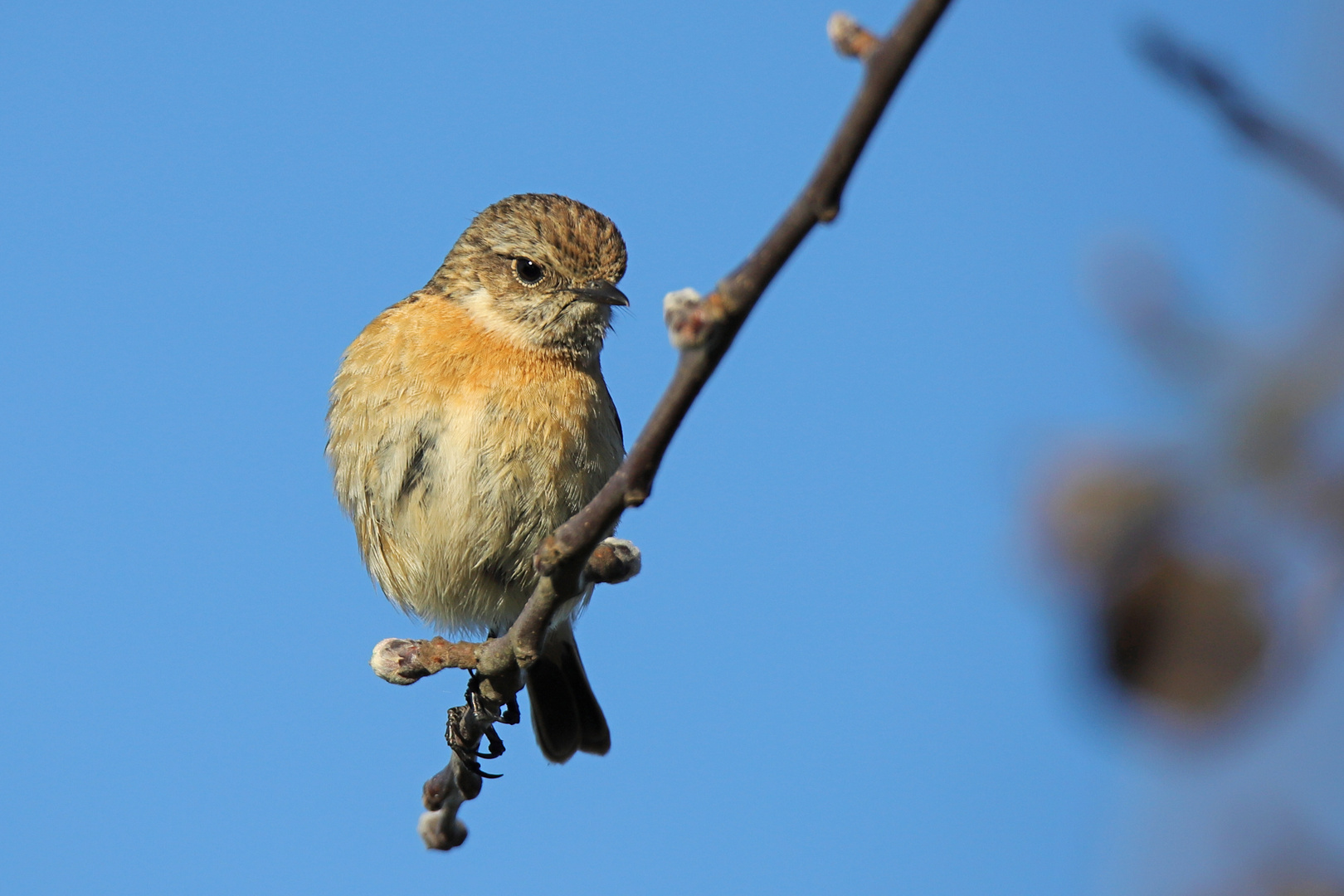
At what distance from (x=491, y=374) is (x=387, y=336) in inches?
27.0

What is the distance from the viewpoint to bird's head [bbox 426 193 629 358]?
6188 mm

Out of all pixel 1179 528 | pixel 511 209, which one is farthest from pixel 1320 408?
pixel 511 209

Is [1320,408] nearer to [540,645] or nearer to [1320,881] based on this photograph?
[1320,881]

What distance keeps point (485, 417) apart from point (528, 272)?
1034 millimetres

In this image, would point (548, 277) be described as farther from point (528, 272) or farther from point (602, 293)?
point (602, 293)

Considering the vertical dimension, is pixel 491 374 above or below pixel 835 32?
below

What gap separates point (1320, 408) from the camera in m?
1.46

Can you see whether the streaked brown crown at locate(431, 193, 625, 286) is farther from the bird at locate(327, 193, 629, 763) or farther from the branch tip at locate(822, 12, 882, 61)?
the branch tip at locate(822, 12, 882, 61)

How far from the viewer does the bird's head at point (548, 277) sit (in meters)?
6.19

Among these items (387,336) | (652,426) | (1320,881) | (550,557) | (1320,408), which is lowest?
(387,336)

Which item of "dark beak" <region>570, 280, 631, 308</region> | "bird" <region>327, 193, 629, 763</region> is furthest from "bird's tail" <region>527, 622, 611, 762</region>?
"dark beak" <region>570, 280, 631, 308</region>

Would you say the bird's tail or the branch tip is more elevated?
the branch tip

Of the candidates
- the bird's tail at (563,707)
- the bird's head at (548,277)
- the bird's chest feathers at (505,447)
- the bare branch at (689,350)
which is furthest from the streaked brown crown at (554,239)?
the bare branch at (689,350)

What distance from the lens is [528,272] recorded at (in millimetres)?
6406
